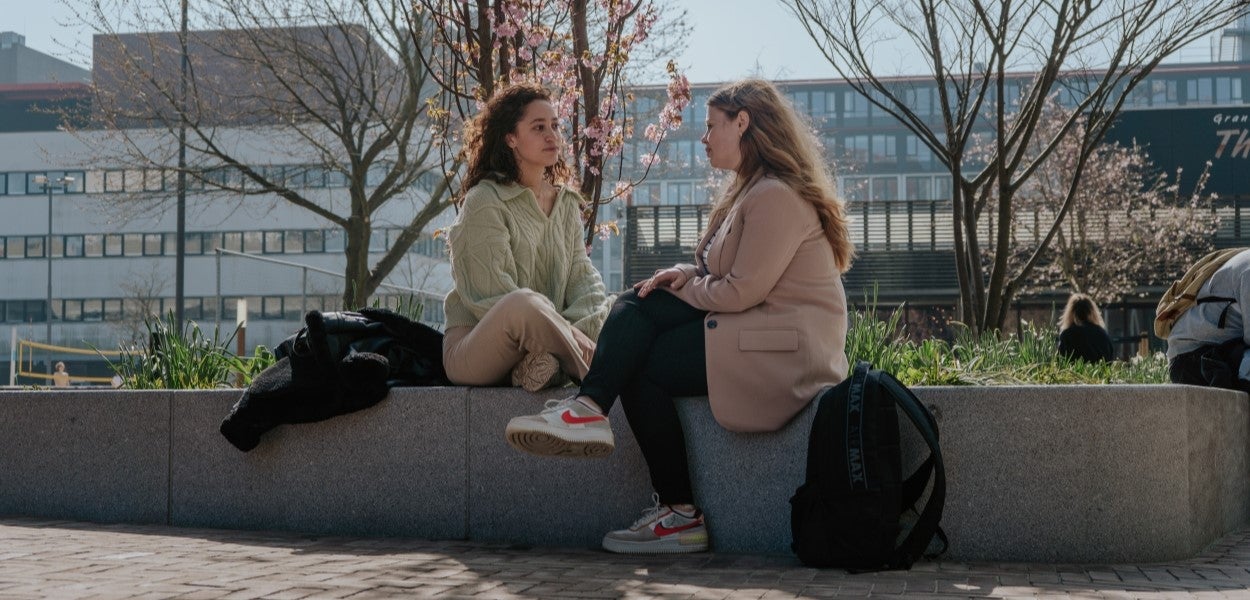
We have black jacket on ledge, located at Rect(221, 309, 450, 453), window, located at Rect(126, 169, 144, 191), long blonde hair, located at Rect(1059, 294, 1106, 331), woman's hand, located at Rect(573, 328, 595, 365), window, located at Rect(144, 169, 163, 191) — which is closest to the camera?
woman's hand, located at Rect(573, 328, 595, 365)

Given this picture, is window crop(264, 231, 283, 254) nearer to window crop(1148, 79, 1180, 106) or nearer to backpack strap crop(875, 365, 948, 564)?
backpack strap crop(875, 365, 948, 564)

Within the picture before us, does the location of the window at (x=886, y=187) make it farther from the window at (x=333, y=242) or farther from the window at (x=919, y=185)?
the window at (x=333, y=242)

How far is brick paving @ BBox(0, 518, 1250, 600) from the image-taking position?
407cm

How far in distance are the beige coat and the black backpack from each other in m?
0.24

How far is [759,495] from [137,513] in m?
3.03

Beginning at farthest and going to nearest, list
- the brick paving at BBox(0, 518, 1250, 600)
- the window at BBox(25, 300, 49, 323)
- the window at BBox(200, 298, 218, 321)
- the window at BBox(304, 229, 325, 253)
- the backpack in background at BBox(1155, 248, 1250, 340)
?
the window at BBox(25, 300, 49, 323) → the window at BBox(200, 298, 218, 321) → the window at BBox(304, 229, 325, 253) → the backpack in background at BBox(1155, 248, 1250, 340) → the brick paving at BBox(0, 518, 1250, 600)

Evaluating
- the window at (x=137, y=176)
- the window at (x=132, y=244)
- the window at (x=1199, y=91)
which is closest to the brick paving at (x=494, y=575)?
the window at (x=137, y=176)

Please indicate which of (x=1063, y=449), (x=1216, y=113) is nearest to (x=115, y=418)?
(x=1063, y=449)

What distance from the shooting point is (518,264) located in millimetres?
5852

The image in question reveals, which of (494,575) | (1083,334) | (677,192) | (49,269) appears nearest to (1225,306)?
(494,575)

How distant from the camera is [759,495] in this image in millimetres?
5242

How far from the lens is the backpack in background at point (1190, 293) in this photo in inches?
283

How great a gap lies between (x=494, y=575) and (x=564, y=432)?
524 millimetres

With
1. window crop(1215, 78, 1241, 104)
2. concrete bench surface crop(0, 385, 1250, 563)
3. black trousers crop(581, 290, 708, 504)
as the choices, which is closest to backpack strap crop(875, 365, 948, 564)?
concrete bench surface crop(0, 385, 1250, 563)
